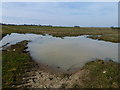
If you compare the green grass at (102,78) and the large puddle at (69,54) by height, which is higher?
the large puddle at (69,54)

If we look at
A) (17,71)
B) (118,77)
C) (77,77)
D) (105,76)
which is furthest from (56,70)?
(118,77)

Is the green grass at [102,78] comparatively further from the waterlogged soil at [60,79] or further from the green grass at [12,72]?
the green grass at [12,72]

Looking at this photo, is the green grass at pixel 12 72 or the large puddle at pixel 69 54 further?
the large puddle at pixel 69 54

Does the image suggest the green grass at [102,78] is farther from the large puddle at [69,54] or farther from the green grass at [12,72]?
the green grass at [12,72]

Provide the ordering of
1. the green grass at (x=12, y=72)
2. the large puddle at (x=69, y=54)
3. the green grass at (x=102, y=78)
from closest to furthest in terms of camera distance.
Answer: the green grass at (x=102, y=78) → the green grass at (x=12, y=72) → the large puddle at (x=69, y=54)

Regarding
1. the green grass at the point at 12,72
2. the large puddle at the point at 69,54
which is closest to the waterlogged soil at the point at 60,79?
the green grass at the point at 12,72

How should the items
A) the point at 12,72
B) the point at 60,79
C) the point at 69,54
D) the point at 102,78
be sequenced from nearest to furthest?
the point at 102,78
the point at 60,79
the point at 12,72
the point at 69,54

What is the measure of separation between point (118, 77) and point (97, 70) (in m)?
2.05

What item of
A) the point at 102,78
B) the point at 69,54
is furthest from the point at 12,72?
the point at 69,54

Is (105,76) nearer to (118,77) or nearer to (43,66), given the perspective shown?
(118,77)

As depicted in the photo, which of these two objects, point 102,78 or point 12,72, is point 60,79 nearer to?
point 102,78

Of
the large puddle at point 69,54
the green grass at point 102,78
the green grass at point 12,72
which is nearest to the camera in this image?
the green grass at point 102,78

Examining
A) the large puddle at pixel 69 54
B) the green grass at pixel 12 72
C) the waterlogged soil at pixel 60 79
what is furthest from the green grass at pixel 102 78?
the green grass at pixel 12 72

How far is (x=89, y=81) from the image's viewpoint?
10.2 m
